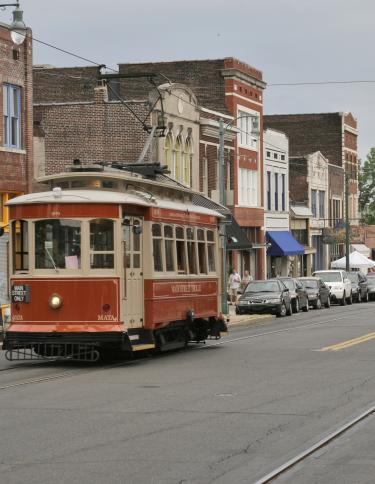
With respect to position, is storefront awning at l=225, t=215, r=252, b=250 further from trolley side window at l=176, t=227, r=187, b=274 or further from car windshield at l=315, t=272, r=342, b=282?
trolley side window at l=176, t=227, r=187, b=274

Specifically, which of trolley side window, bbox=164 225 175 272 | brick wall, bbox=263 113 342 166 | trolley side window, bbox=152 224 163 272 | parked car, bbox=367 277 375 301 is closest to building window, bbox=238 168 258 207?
parked car, bbox=367 277 375 301

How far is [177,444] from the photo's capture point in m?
11.8

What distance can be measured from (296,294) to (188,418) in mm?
35053

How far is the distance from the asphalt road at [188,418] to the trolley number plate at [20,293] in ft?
4.12

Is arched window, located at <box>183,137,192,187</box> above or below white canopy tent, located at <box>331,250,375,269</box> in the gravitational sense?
above

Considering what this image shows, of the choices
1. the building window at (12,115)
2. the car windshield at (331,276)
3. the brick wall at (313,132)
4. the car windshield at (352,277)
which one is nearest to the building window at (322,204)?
the brick wall at (313,132)

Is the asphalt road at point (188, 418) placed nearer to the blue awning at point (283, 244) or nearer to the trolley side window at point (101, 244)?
the trolley side window at point (101, 244)

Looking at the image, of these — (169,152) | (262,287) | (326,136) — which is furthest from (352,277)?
(326,136)

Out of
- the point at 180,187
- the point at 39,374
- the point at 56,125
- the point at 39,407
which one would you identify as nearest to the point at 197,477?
the point at 39,407

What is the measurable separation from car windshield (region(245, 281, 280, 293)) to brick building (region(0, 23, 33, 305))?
9.81 metres

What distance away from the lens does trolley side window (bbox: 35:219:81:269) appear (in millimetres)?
21156

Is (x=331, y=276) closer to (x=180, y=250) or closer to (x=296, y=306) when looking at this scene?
(x=296, y=306)

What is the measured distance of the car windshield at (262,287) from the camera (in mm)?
45500

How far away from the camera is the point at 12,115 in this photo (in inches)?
1587
